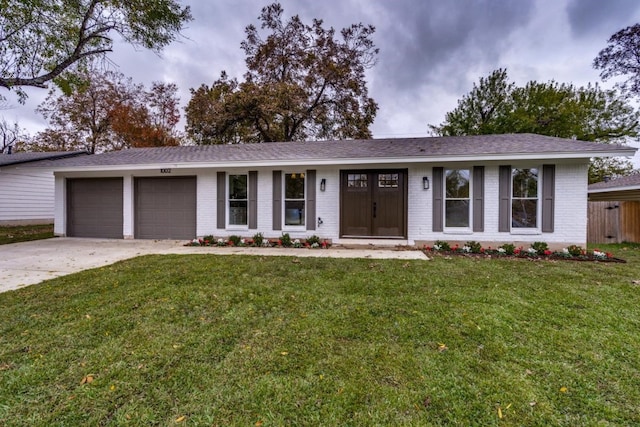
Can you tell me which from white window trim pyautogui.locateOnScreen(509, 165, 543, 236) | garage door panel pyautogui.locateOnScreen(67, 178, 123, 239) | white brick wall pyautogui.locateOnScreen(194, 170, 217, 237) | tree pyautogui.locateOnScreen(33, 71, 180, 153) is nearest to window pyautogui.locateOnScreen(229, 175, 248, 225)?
white brick wall pyautogui.locateOnScreen(194, 170, 217, 237)

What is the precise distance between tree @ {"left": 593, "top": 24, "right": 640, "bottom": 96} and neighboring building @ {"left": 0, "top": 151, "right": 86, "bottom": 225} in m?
29.5

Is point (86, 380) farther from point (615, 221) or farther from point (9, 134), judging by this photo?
Result: point (9, 134)

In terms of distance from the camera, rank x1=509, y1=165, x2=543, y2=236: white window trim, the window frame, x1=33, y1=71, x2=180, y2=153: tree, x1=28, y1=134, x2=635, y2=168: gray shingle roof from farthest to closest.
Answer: x1=33, y1=71, x2=180, y2=153: tree < the window frame < x1=509, y1=165, x2=543, y2=236: white window trim < x1=28, y1=134, x2=635, y2=168: gray shingle roof

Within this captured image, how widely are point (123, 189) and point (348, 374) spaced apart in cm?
1018

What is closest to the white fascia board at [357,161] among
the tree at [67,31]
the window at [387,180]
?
the window at [387,180]

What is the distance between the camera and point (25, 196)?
1352 centimetres

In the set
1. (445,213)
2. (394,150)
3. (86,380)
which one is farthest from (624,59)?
(86,380)

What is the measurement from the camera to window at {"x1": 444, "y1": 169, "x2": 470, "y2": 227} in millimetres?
7648

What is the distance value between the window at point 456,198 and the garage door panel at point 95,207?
10443 millimetres

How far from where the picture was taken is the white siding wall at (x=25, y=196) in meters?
12.7

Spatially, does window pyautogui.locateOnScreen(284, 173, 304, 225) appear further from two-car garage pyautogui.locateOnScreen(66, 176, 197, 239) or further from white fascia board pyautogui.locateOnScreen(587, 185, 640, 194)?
white fascia board pyautogui.locateOnScreen(587, 185, 640, 194)

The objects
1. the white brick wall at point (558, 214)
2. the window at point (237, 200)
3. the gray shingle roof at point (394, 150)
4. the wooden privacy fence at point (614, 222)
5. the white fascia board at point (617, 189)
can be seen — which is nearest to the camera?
the gray shingle roof at point (394, 150)

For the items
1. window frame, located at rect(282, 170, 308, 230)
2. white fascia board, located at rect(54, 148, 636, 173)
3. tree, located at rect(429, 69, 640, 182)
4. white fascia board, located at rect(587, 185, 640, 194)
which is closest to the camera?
white fascia board, located at rect(54, 148, 636, 173)

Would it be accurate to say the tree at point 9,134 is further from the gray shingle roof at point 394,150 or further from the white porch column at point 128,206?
the white porch column at point 128,206
